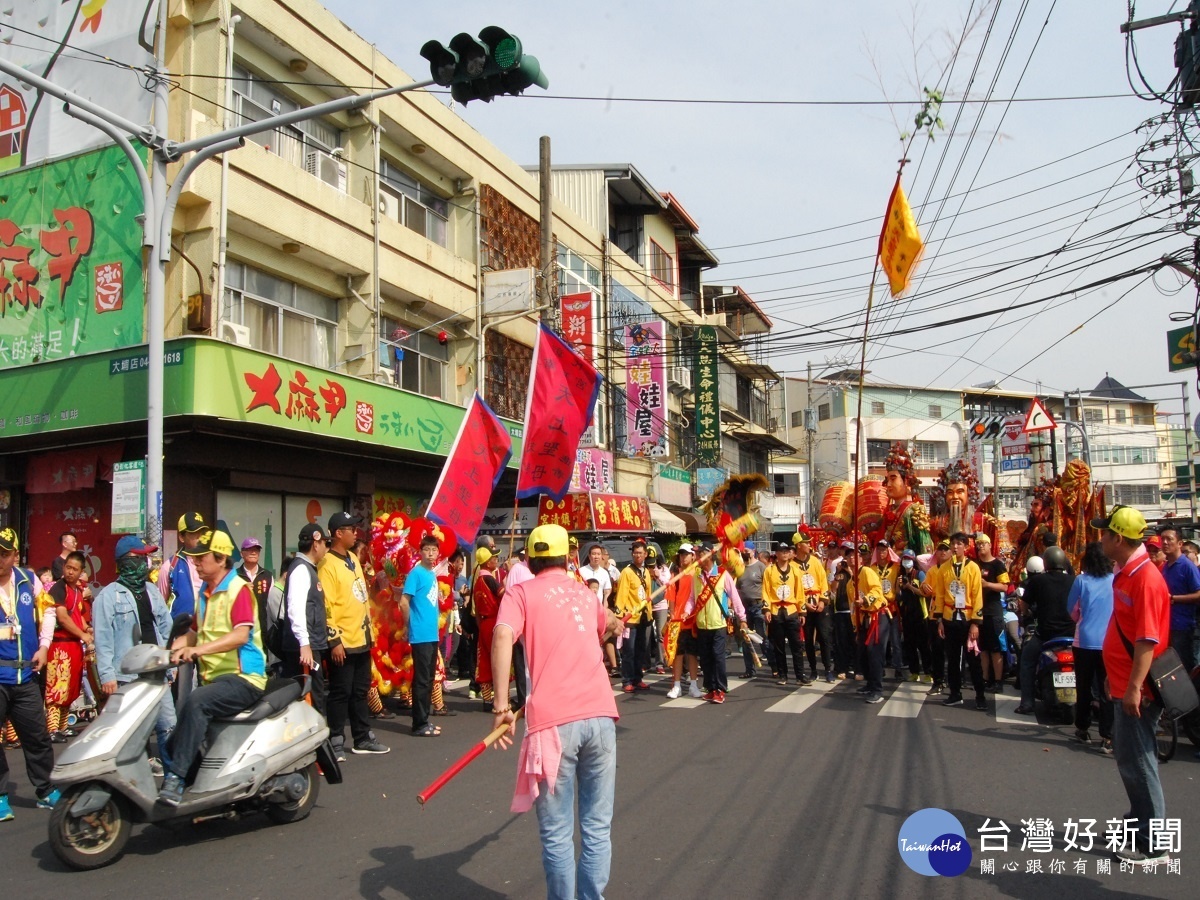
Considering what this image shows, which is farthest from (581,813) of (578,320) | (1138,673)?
(578,320)

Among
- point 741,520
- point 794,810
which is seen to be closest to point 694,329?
point 741,520

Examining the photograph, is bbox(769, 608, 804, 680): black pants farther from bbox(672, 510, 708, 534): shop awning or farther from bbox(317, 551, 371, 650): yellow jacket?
bbox(672, 510, 708, 534): shop awning

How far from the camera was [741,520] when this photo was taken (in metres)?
13.1

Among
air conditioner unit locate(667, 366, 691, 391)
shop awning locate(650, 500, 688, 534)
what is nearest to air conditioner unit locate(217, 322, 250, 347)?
shop awning locate(650, 500, 688, 534)

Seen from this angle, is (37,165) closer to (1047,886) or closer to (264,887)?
(264,887)

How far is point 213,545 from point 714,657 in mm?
6990

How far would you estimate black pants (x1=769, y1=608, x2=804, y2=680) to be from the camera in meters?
13.4

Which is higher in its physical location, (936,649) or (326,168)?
(326,168)

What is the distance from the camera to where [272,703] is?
616cm

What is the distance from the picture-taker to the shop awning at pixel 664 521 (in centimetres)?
2811

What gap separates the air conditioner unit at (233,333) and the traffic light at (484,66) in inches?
291

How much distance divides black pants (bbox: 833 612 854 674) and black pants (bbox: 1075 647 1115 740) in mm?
4520

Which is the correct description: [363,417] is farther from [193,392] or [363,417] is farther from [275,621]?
[275,621]

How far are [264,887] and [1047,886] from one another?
395 centimetres
